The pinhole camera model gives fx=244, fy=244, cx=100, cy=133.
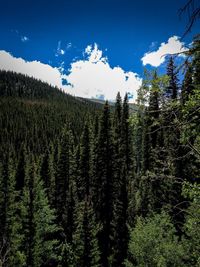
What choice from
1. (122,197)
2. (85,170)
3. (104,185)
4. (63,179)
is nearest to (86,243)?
(122,197)

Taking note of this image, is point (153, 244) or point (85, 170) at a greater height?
point (85, 170)

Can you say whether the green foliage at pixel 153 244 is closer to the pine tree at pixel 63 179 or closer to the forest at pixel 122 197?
the forest at pixel 122 197

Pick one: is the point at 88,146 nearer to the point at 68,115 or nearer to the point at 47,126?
the point at 47,126

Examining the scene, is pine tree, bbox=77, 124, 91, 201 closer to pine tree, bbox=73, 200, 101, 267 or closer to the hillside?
pine tree, bbox=73, 200, 101, 267

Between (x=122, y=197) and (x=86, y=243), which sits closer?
(x=86, y=243)

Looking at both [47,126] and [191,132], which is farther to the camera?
[47,126]

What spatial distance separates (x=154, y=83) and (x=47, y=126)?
147 meters

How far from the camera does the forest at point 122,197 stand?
228 inches

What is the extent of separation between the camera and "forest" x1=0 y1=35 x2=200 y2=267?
5.79 meters

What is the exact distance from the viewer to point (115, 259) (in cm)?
→ 2583

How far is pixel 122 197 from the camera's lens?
27000 millimetres

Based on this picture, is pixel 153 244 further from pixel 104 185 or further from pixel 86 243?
pixel 104 185

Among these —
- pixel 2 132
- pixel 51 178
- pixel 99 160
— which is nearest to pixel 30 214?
pixel 99 160

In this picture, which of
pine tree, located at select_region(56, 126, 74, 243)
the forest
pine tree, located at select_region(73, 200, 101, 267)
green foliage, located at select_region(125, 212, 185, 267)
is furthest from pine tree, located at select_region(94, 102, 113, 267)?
pine tree, located at select_region(56, 126, 74, 243)
